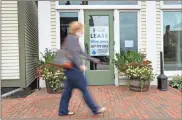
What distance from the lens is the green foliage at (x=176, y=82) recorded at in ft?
28.9

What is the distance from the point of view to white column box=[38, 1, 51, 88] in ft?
28.6

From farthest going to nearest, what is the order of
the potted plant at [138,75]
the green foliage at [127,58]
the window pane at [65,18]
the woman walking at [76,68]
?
the window pane at [65,18] < the green foliage at [127,58] < the potted plant at [138,75] < the woman walking at [76,68]

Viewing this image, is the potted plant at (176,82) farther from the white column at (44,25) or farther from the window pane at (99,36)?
the white column at (44,25)

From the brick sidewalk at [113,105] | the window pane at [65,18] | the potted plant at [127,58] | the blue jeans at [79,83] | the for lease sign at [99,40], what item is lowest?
the brick sidewalk at [113,105]

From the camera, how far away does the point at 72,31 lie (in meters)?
5.09

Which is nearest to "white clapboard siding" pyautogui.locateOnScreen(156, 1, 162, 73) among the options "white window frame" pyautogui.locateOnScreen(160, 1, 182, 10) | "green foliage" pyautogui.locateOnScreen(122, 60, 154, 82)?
"white window frame" pyautogui.locateOnScreen(160, 1, 182, 10)

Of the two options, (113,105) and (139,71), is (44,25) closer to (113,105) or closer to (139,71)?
(139,71)

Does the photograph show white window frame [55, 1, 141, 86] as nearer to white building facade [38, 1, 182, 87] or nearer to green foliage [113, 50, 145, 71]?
white building facade [38, 1, 182, 87]

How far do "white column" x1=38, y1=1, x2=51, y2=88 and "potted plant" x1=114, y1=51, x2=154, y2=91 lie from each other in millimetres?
2302

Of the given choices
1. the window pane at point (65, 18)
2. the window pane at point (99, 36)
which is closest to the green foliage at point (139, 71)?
the window pane at point (99, 36)

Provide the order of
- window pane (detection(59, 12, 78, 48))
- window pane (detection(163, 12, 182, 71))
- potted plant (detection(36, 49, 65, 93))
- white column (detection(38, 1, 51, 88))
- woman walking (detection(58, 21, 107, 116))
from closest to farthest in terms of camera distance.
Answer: woman walking (detection(58, 21, 107, 116))
potted plant (detection(36, 49, 65, 93))
white column (detection(38, 1, 51, 88))
window pane (detection(59, 12, 78, 48))
window pane (detection(163, 12, 182, 71))

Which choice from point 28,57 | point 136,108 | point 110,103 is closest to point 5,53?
point 28,57

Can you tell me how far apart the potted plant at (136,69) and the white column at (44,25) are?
2.30 m

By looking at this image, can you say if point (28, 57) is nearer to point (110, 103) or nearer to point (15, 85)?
point (15, 85)
